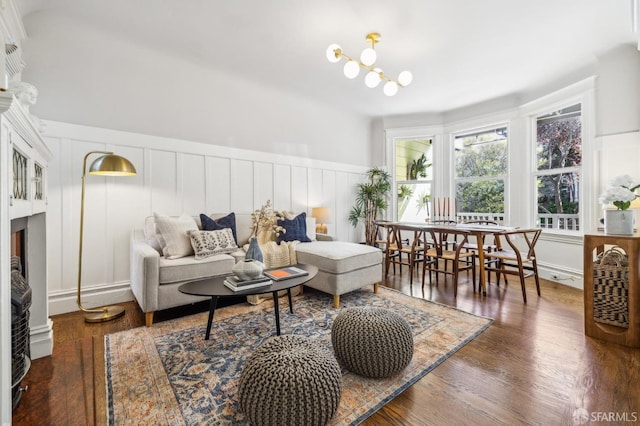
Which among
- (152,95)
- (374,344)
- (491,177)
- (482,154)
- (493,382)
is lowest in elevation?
(493,382)

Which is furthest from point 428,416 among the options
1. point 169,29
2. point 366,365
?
point 169,29

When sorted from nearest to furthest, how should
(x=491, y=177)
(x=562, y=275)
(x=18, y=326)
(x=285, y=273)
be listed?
(x=18, y=326)
(x=285, y=273)
(x=562, y=275)
(x=491, y=177)

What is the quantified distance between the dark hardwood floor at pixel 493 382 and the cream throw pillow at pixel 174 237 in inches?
25.2

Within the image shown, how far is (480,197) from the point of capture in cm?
488

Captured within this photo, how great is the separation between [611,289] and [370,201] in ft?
12.0

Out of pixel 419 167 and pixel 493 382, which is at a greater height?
pixel 419 167

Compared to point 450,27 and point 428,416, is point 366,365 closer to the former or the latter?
point 428,416

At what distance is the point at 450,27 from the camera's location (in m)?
2.79

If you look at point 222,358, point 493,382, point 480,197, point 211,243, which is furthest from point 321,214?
point 493,382

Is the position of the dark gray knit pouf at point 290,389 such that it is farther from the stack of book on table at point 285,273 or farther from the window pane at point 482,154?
the window pane at point 482,154

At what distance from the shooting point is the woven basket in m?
2.02

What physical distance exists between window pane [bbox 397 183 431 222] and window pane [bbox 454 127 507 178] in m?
0.68

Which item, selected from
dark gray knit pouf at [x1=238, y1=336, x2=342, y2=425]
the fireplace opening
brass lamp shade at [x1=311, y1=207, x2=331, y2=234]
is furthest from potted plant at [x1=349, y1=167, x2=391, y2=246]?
the fireplace opening

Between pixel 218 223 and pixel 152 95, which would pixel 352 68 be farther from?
pixel 152 95
